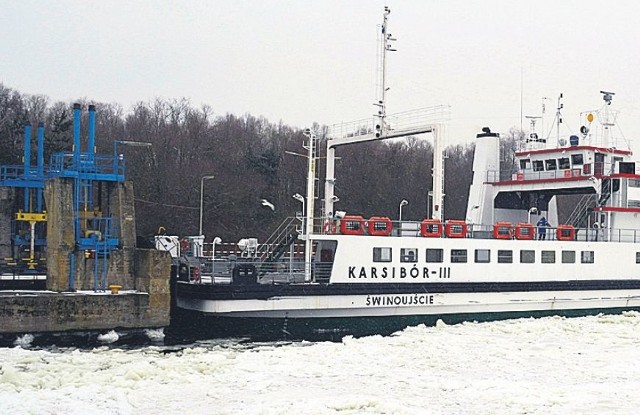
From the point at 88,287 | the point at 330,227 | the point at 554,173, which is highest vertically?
the point at 554,173

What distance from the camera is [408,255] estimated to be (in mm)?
26562

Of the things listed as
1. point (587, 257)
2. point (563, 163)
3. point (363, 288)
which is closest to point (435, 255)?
point (363, 288)

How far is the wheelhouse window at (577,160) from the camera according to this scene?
32250mm

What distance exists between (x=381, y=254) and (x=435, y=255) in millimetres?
2124

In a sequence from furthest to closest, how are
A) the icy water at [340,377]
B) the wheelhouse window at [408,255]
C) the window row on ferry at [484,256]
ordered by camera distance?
the wheelhouse window at [408,255]
the window row on ferry at [484,256]
the icy water at [340,377]

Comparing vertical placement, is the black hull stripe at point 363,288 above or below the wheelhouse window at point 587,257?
below

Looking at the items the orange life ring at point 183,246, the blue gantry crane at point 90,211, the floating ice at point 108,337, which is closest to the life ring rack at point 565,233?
the orange life ring at point 183,246

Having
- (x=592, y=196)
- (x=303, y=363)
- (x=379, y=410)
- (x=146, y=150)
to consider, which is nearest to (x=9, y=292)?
(x=303, y=363)

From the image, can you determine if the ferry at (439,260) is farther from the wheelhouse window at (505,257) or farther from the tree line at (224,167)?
the tree line at (224,167)

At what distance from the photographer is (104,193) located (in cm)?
2502

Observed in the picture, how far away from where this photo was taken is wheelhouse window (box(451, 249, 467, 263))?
27.3 metres

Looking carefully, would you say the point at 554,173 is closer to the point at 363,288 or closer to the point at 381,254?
the point at 381,254

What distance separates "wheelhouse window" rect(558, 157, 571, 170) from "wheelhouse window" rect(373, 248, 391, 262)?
10746mm

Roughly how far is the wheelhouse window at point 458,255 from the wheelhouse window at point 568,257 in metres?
4.69
